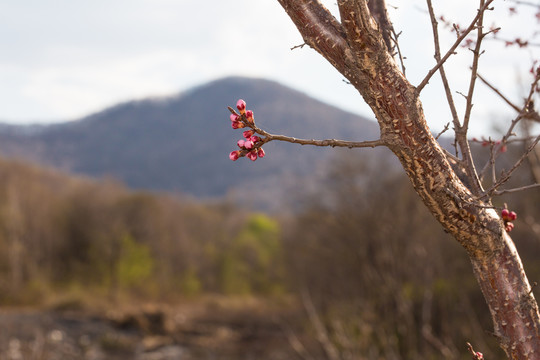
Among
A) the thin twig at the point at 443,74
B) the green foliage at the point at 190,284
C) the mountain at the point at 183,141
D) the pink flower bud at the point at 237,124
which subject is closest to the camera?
the pink flower bud at the point at 237,124

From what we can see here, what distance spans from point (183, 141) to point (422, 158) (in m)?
125

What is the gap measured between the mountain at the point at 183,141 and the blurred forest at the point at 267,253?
49864 mm

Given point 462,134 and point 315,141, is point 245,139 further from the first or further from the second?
point 462,134

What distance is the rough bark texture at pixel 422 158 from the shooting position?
136 cm

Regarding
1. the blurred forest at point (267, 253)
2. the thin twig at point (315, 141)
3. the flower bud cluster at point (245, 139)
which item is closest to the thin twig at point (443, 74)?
the thin twig at point (315, 141)

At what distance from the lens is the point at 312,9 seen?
1415 mm

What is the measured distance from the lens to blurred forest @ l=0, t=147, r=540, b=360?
11414 millimetres

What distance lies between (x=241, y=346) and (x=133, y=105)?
407ft

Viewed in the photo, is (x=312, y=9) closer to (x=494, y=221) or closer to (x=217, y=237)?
(x=494, y=221)

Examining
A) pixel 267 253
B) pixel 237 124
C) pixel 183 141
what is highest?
pixel 183 141

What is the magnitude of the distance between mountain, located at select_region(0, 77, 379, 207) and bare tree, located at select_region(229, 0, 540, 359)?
81.8 meters

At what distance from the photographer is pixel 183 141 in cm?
12431

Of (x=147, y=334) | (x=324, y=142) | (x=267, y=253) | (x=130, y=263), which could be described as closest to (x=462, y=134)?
(x=324, y=142)

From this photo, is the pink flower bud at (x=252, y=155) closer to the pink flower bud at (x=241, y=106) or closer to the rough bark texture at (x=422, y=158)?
the pink flower bud at (x=241, y=106)
